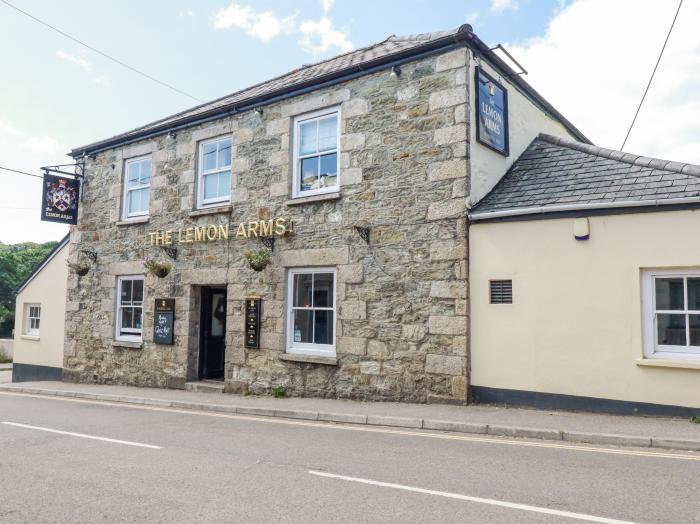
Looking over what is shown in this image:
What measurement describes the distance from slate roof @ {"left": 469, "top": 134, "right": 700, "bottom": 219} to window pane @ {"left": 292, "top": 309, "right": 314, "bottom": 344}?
3956 mm

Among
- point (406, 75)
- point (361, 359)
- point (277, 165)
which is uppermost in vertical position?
point (406, 75)

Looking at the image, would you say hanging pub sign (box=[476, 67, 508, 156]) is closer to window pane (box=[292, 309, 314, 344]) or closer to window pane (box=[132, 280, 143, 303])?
window pane (box=[292, 309, 314, 344])

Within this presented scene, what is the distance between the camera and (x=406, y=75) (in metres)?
10.3

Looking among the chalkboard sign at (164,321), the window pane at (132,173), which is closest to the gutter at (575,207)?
the chalkboard sign at (164,321)

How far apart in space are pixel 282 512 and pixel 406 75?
8.13 meters

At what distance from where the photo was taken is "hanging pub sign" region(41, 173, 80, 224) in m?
15.0

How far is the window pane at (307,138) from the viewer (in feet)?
37.8

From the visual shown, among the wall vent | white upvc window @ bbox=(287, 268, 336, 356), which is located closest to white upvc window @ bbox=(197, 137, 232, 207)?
white upvc window @ bbox=(287, 268, 336, 356)

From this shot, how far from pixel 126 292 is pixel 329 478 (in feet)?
35.8

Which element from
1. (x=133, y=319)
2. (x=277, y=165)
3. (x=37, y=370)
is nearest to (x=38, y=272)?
(x=37, y=370)

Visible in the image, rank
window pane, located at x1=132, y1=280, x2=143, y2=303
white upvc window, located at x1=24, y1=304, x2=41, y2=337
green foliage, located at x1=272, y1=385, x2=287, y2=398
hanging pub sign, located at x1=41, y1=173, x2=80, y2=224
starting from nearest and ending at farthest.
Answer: green foliage, located at x1=272, y1=385, x2=287, y2=398
window pane, located at x1=132, y1=280, x2=143, y2=303
hanging pub sign, located at x1=41, y1=173, x2=80, y2=224
white upvc window, located at x1=24, y1=304, x2=41, y2=337

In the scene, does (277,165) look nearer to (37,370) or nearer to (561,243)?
(561,243)

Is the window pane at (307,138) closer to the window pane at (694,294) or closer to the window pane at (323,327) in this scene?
the window pane at (323,327)

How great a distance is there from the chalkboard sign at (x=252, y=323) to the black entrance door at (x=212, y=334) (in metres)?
1.95
